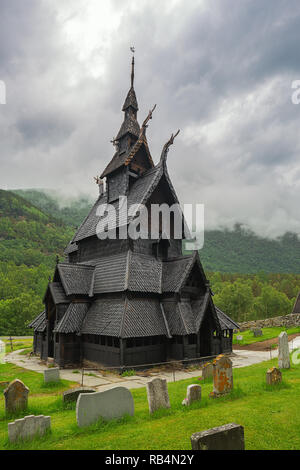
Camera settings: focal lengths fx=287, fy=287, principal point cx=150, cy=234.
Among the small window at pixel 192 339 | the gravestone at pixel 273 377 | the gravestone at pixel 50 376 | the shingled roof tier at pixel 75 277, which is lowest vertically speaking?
the gravestone at pixel 50 376

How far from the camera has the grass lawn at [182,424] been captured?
6.74 metres

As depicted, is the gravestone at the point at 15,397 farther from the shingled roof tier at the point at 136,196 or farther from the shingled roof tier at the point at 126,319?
the shingled roof tier at the point at 136,196

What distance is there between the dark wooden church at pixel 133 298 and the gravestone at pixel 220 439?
43.4 feet

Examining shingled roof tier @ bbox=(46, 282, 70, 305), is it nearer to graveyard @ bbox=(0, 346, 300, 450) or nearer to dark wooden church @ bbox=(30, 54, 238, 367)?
dark wooden church @ bbox=(30, 54, 238, 367)

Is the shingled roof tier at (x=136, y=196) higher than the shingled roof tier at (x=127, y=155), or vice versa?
the shingled roof tier at (x=127, y=155)

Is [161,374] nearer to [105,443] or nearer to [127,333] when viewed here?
[127,333]

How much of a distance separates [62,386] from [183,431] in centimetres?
1085

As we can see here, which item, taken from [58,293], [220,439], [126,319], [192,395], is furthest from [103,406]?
[58,293]

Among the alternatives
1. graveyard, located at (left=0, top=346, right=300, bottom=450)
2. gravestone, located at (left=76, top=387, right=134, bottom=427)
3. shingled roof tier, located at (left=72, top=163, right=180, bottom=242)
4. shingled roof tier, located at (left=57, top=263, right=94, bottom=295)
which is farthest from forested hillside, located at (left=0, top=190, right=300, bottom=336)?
gravestone, located at (left=76, top=387, right=134, bottom=427)

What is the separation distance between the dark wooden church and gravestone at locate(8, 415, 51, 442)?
37.1ft

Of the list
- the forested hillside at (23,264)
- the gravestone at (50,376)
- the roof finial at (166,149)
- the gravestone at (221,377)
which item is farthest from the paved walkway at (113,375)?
the forested hillside at (23,264)

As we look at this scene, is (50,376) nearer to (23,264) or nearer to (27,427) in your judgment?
(27,427)

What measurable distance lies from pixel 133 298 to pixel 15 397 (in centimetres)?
1243

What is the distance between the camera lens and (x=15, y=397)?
363 inches
